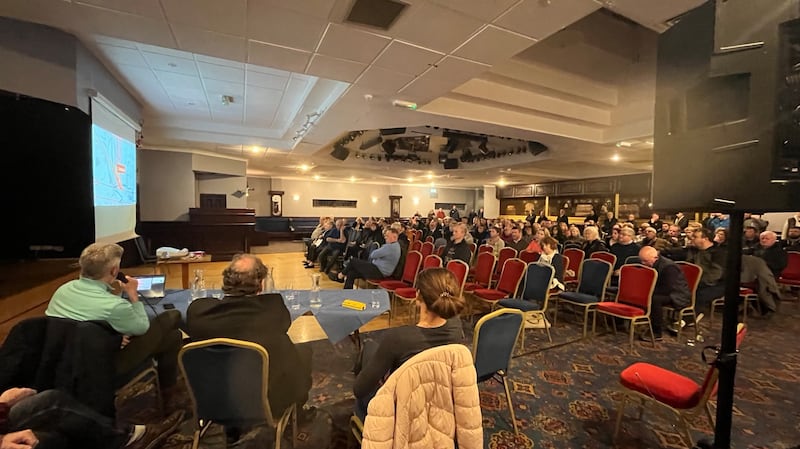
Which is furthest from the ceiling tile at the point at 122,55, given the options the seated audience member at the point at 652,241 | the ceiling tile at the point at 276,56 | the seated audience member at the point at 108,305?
the seated audience member at the point at 652,241

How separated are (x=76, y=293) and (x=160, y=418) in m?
1.16

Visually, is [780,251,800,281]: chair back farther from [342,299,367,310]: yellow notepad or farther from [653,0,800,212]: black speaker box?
[342,299,367,310]: yellow notepad

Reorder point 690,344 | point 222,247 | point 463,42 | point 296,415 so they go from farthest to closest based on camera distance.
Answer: point 222,247
point 690,344
point 463,42
point 296,415

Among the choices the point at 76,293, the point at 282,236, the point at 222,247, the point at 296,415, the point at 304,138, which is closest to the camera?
the point at 76,293

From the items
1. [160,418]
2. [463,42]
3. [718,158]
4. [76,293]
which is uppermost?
[463,42]

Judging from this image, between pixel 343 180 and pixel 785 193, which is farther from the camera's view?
pixel 343 180

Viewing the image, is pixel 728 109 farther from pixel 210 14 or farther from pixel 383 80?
pixel 210 14

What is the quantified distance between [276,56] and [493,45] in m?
2.16

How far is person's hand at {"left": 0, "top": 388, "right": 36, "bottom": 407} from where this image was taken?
1498 millimetres

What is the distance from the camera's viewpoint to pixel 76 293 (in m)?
1.86

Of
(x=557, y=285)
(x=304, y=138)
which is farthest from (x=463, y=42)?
(x=304, y=138)

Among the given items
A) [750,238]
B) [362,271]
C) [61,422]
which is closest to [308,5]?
[61,422]

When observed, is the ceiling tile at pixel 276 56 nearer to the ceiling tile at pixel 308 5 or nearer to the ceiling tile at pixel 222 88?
the ceiling tile at pixel 308 5

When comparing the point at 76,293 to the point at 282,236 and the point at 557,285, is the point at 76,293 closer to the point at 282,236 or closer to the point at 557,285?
the point at 557,285
